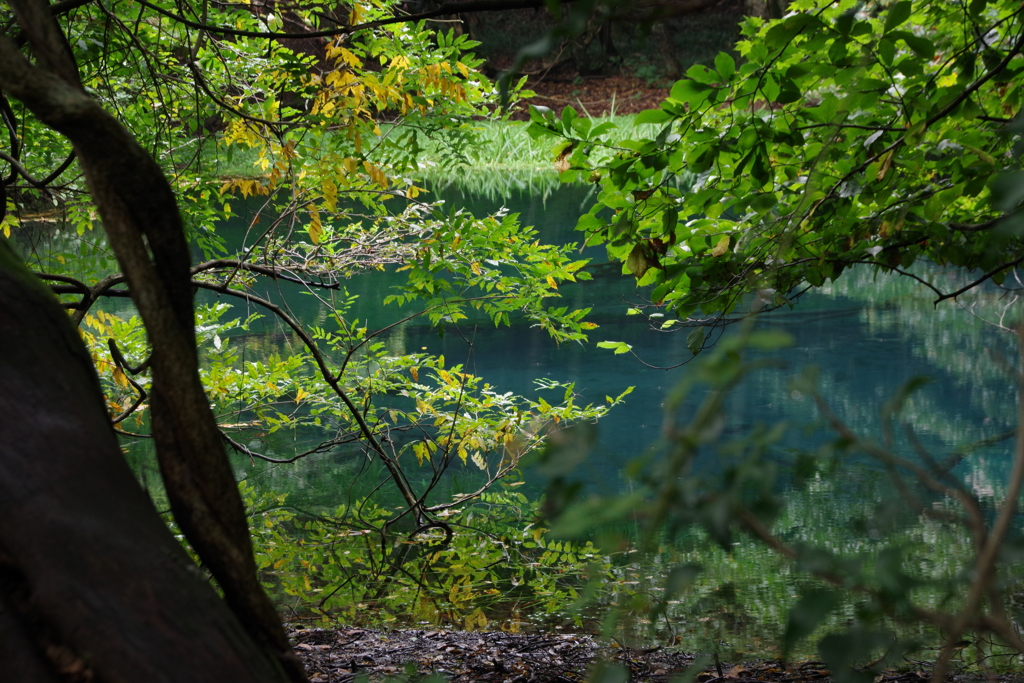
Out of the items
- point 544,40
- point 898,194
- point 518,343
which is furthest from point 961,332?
point 544,40

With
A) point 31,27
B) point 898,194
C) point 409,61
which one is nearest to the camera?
point 31,27

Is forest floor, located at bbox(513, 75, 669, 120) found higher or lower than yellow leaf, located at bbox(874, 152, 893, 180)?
higher

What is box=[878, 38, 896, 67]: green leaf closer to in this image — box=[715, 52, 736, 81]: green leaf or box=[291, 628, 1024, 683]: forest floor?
box=[715, 52, 736, 81]: green leaf

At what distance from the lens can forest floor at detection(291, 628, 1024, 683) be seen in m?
1.98

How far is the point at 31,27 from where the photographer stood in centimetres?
78

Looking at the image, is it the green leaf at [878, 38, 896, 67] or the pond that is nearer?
the green leaf at [878, 38, 896, 67]

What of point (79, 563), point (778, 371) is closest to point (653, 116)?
point (79, 563)

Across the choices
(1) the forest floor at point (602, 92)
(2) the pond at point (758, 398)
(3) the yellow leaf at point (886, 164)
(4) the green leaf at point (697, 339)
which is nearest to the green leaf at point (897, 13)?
(3) the yellow leaf at point (886, 164)

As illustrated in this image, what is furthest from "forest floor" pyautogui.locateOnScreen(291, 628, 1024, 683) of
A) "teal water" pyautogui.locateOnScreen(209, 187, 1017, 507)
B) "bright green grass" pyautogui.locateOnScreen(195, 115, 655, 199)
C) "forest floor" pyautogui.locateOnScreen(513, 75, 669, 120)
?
"forest floor" pyautogui.locateOnScreen(513, 75, 669, 120)

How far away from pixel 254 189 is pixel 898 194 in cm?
234

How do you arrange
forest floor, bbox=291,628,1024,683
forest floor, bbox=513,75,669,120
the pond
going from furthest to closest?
forest floor, bbox=513,75,669,120 → the pond → forest floor, bbox=291,628,1024,683

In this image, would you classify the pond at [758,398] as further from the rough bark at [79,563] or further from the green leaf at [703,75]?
the rough bark at [79,563]

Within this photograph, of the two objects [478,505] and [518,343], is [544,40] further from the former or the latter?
[518,343]

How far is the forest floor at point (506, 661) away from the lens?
1983 millimetres
